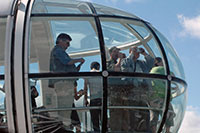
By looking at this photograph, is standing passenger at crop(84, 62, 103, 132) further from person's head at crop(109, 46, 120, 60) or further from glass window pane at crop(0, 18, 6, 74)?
glass window pane at crop(0, 18, 6, 74)

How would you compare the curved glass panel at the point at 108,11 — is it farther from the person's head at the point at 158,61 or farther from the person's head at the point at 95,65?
the person's head at the point at 95,65

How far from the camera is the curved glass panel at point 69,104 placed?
736 cm

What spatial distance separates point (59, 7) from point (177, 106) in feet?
11.2

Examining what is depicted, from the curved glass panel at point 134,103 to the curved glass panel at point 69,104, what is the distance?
280 millimetres

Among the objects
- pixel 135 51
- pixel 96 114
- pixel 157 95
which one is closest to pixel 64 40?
pixel 135 51

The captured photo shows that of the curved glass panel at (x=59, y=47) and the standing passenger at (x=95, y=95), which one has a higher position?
the curved glass panel at (x=59, y=47)

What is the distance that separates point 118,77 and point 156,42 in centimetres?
162

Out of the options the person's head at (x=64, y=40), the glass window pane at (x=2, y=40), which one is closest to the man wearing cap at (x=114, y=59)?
the person's head at (x=64, y=40)

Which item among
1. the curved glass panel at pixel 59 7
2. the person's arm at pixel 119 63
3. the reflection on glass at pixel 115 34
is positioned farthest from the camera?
the curved glass panel at pixel 59 7

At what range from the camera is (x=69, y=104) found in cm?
746

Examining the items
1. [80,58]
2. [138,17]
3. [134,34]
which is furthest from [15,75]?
[138,17]

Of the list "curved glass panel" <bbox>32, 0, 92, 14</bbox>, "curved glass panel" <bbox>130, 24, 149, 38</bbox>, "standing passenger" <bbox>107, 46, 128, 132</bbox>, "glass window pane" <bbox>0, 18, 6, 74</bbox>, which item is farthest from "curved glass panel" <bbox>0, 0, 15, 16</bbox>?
"curved glass panel" <bbox>130, 24, 149, 38</bbox>

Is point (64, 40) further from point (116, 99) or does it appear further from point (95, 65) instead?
point (116, 99)

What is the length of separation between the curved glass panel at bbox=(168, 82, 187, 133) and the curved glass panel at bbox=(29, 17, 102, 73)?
77.2 inches
